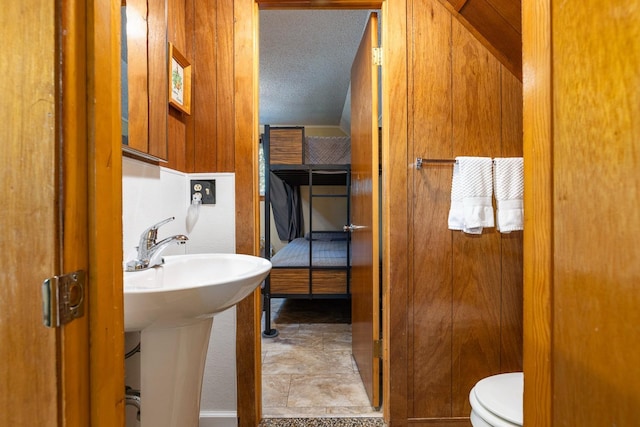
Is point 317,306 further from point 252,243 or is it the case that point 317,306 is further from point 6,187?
point 6,187

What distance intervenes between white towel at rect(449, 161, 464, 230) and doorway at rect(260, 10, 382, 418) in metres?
1.07

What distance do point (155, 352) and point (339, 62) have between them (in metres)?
2.81

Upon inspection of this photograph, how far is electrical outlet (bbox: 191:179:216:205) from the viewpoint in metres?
1.45

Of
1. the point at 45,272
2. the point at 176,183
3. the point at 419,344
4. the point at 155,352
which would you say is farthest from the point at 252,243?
the point at 45,272

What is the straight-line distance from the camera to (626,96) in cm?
37

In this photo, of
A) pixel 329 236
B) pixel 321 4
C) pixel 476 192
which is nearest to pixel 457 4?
pixel 321 4

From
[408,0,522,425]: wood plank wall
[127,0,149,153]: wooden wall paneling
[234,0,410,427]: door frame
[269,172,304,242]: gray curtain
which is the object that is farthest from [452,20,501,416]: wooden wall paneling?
[269,172,304,242]: gray curtain

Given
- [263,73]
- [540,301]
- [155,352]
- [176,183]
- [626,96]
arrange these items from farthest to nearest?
[263,73], [176,183], [155,352], [540,301], [626,96]

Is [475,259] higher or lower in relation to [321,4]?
lower

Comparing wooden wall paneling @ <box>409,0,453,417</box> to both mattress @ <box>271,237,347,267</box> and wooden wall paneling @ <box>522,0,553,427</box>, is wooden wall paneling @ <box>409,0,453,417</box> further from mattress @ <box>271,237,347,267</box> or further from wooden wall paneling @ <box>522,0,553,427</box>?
mattress @ <box>271,237,347,267</box>

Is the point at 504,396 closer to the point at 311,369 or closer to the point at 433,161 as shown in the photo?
the point at 433,161

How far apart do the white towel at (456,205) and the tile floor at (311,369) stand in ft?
3.52

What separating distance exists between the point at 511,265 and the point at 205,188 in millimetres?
1560

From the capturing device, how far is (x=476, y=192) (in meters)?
1.36
